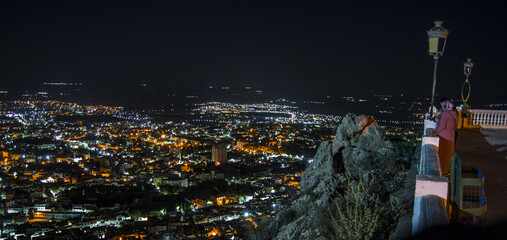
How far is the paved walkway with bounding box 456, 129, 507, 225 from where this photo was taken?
390 centimetres

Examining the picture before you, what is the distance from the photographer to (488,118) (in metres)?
9.36

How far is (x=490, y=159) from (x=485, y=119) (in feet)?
13.3

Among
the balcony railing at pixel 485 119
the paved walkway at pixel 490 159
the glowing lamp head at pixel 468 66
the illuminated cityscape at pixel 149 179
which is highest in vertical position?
the glowing lamp head at pixel 468 66

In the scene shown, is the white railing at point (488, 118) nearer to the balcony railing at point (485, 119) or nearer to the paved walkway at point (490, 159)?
the balcony railing at point (485, 119)

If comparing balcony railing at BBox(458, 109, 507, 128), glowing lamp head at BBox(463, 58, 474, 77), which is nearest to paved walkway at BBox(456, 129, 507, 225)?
balcony railing at BBox(458, 109, 507, 128)

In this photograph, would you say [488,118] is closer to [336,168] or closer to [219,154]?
[336,168]

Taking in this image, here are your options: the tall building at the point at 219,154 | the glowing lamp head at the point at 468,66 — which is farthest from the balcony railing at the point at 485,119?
the tall building at the point at 219,154

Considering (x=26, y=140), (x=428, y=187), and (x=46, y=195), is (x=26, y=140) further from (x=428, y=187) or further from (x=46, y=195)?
(x=428, y=187)

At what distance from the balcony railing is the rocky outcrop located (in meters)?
2.12

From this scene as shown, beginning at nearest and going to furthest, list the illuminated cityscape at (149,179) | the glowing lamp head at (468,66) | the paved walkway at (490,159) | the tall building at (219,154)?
the paved walkway at (490,159)
the glowing lamp head at (468,66)
the illuminated cityscape at (149,179)
the tall building at (219,154)

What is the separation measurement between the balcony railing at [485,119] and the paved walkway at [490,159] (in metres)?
0.37

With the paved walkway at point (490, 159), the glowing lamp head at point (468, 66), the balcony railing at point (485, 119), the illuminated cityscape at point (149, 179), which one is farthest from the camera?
the illuminated cityscape at point (149, 179)

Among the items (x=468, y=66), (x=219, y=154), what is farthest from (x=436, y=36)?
(x=219, y=154)

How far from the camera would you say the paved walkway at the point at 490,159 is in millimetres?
3900
